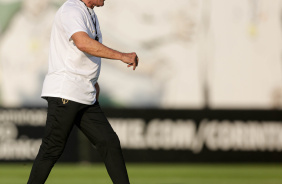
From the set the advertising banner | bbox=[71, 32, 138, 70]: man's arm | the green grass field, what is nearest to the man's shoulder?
bbox=[71, 32, 138, 70]: man's arm

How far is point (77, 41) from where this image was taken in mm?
7105

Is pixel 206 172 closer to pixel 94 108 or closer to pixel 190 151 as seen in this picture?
pixel 190 151

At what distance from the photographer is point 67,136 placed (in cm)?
744

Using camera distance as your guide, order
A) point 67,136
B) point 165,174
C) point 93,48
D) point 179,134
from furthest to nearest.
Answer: point 179,134 < point 165,174 < point 67,136 < point 93,48

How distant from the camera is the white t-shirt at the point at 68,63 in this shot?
729cm

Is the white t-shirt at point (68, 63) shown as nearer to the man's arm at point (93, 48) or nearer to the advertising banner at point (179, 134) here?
the man's arm at point (93, 48)

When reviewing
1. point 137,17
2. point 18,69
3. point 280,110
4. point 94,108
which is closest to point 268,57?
point 280,110

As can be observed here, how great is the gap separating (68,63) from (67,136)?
70 centimetres

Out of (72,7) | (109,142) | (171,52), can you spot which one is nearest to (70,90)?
(109,142)

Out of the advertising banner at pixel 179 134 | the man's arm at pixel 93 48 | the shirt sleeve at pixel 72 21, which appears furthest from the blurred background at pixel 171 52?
the man's arm at pixel 93 48

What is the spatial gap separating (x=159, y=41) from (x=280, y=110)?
3203 mm

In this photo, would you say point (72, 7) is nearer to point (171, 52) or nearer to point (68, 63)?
→ point (68, 63)

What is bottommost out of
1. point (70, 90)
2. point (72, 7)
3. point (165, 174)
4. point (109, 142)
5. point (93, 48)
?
point (165, 174)

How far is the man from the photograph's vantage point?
729 centimetres
